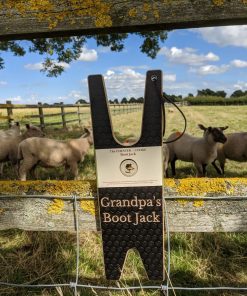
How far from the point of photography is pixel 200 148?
27.9 feet

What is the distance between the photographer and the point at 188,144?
8875mm

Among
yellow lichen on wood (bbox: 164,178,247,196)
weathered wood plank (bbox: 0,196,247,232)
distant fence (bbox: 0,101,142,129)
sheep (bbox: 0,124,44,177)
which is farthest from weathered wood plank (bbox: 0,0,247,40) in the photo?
distant fence (bbox: 0,101,142,129)

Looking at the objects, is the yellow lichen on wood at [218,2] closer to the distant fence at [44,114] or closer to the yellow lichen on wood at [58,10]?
the yellow lichen on wood at [58,10]

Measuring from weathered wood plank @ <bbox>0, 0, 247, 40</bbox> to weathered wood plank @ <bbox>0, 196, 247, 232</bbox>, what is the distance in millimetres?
1023

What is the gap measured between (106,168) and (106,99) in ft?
1.29

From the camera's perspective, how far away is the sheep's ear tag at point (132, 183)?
198 centimetres

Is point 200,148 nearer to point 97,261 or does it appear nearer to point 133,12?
point 97,261

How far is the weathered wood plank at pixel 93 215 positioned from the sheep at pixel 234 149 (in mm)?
6366

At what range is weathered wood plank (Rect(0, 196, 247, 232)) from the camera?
85.7 inches

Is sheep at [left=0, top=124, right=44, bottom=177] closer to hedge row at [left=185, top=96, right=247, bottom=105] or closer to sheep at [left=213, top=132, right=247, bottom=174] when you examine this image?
sheep at [left=213, top=132, right=247, bottom=174]

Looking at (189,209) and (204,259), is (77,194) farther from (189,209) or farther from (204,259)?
(204,259)

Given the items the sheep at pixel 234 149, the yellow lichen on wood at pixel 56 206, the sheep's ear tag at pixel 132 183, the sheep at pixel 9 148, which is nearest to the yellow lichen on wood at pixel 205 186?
the sheep's ear tag at pixel 132 183

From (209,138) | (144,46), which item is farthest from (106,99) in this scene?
(144,46)

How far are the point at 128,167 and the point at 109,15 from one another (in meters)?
0.85
